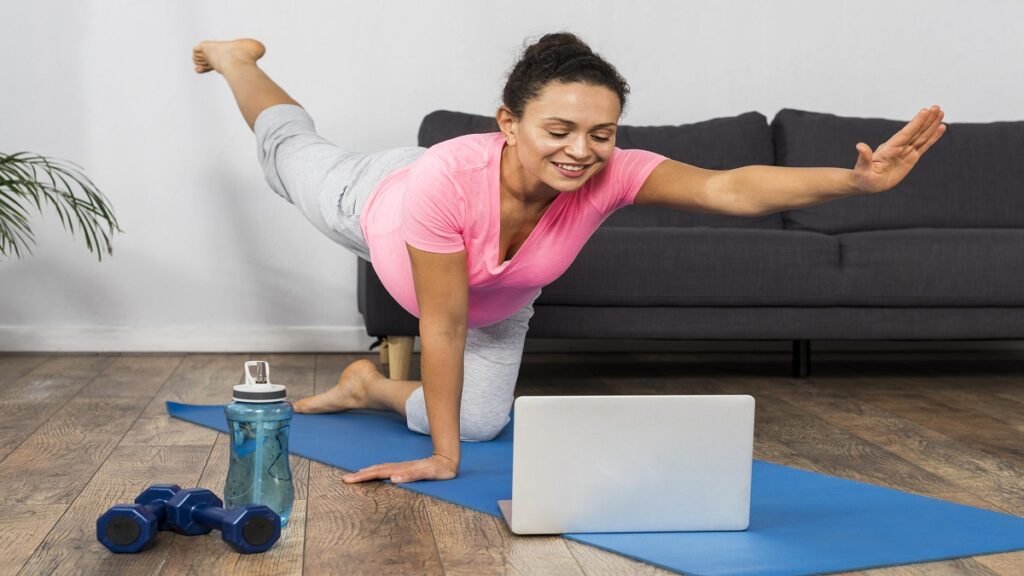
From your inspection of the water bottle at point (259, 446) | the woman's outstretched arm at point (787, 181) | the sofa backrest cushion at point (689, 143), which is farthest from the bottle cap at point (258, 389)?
the sofa backrest cushion at point (689, 143)

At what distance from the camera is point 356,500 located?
68.2 inches

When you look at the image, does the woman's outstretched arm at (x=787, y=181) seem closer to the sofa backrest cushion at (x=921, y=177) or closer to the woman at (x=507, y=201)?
the woman at (x=507, y=201)

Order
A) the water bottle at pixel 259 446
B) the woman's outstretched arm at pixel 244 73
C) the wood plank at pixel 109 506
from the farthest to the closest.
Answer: the woman's outstretched arm at pixel 244 73, the water bottle at pixel 259 446, the wood plank at pixel 109 506

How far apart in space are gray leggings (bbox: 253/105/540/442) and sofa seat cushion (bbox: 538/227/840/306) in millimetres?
708

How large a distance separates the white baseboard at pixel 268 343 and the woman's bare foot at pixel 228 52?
3.81 ft

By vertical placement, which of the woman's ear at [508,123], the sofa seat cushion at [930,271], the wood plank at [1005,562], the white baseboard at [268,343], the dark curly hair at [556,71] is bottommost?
the white baseboard at [268,343]

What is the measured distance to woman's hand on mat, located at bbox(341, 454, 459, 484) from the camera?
1812 millimetres

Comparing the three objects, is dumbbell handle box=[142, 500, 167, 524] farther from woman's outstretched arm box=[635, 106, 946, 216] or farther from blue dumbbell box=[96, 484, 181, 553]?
woman's outstretched arm box=[635, 106, 946, 216]

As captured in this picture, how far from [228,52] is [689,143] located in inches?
58.7

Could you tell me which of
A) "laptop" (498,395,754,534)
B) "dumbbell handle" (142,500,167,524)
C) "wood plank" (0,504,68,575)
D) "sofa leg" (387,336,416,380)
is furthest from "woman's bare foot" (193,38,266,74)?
"laptop" (498,395,754,534)

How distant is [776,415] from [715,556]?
122 centimetres

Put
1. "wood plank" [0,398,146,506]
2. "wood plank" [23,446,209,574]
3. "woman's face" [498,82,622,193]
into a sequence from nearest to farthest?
"wood plank" [23,446,209,574] → "woman's face" [498,82,622,193] → "wood plank" [0,398,146,506]

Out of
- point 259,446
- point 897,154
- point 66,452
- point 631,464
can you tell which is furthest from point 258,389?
point 897,154

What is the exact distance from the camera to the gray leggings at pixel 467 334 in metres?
2.19
